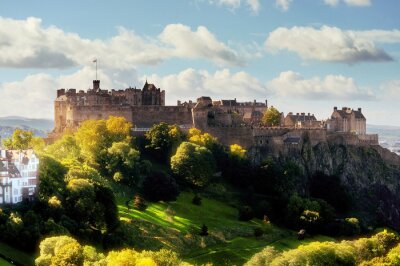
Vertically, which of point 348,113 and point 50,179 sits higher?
point 348,113

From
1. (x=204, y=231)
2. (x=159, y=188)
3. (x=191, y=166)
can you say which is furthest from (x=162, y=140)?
(x=204, y=231)

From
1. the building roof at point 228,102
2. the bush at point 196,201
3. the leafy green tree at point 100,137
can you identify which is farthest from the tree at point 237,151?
the building roof at point 228,102

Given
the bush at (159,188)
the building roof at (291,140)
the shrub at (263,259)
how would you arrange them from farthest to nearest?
the building roof at (291,140) < the bush at (159,188) < the shrub at (263,259)

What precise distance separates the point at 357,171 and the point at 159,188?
2209 inches

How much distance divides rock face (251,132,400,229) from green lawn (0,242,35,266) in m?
68.6

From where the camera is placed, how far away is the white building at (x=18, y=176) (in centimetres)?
7586

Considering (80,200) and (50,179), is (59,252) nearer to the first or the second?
(80,200)

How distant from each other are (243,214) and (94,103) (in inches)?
1832

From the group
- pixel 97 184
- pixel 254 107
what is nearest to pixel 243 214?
pixel 97 184

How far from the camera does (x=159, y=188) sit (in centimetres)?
9681

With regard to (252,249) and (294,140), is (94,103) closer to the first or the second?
(294,140)

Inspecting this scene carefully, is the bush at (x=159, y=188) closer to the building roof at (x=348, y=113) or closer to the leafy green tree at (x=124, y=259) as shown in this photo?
the leafy green tree at (x=124, y=259)

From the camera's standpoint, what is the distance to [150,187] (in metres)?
97.7

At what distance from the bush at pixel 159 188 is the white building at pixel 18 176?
70.9ft
